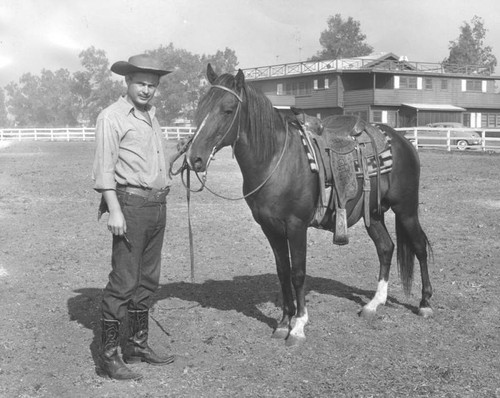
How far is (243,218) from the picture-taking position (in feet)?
38.8

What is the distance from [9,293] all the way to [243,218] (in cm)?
581

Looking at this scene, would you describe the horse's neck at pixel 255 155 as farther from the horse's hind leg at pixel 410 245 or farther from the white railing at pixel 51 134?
the white railing at pixel 51 134

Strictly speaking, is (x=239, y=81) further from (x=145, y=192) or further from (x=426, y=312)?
(x=426, y=312)

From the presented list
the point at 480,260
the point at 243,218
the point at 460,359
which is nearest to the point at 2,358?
the point at 460,359

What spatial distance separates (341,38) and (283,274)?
8021 cm

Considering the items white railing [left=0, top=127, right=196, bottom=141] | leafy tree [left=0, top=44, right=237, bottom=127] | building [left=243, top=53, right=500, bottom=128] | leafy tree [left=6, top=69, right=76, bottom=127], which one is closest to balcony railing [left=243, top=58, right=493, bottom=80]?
building [left=243, top=53, right=500, bottom=128]

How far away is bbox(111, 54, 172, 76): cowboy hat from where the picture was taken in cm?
423

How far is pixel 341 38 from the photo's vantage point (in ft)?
267

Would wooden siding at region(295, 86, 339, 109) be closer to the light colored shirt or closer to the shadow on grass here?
the shadow on grass

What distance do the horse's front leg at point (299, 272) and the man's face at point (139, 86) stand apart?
5.61 feet

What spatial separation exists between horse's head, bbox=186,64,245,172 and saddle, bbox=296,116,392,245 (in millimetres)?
947

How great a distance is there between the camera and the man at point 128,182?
165 inches

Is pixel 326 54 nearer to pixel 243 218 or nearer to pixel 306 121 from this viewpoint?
pixel 243 218

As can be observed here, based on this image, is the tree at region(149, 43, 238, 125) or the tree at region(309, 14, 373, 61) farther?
the tree at region(309, 14, 373, 61)
